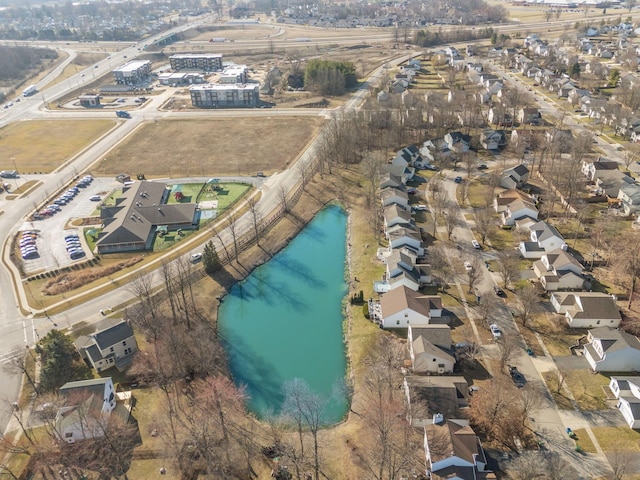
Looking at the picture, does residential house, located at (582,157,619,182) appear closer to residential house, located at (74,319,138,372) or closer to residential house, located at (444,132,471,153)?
residential house, located at (444,132,471,153)

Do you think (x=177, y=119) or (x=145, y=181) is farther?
(x=177, y=119)

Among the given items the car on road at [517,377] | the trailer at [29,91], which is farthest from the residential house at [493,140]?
the trailer at [29,91]

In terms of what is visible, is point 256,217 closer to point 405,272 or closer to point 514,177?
point 405,272

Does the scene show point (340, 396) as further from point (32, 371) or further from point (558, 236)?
point (558, 236)

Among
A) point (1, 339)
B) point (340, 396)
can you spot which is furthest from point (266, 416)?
point (1, 339)

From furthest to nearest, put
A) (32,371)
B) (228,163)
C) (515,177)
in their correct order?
(228,163), (515,177), (32,371)

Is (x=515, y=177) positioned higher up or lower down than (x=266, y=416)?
higher up

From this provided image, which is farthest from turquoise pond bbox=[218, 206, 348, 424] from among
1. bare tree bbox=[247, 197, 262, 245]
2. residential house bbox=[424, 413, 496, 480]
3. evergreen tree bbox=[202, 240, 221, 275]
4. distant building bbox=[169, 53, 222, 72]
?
distant building bbox=[169, 53, 222, 72]
